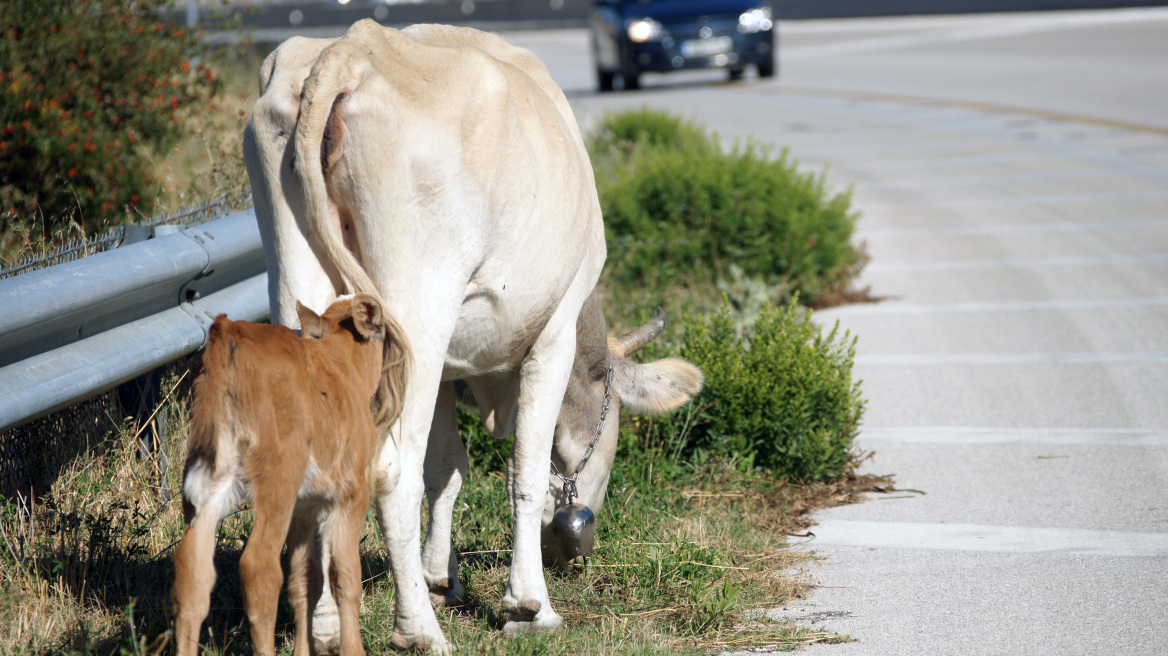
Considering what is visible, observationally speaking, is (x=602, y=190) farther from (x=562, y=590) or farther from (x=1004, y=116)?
(x=1004, y=116)

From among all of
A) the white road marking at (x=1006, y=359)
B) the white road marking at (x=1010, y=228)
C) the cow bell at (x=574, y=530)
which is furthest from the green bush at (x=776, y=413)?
the white road marking at (x=1010, y=228)

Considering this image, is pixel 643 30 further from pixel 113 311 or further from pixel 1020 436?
pixel 113 311

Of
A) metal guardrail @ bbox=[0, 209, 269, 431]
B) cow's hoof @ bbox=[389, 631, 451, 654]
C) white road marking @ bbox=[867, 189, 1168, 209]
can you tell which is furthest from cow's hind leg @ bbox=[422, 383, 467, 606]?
white road marking @ bbox=[867, 189, 1168, 209]

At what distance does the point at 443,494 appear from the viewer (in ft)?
13.6

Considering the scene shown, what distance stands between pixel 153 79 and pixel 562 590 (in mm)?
4640

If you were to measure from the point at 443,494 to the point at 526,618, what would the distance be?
64 cm

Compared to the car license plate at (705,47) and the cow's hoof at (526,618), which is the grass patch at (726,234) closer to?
the cow's hoof at (526,618)

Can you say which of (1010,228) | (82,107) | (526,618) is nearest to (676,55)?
(1010,228)

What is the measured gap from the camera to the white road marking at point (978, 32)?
26203 millimetres

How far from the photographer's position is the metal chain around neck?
4.27 meters

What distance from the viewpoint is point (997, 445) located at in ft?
18.8

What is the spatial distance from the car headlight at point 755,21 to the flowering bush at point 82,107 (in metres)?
14.2

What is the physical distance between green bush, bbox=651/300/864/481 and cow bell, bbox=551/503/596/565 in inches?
54.5

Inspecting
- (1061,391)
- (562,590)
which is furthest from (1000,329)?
(562,590)
